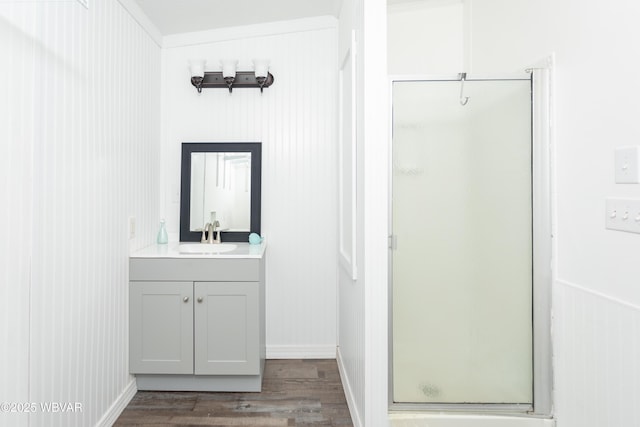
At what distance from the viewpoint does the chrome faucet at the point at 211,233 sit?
2732 millimetres

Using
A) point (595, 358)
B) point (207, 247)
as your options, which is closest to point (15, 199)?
point (207, 247)

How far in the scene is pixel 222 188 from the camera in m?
2.81

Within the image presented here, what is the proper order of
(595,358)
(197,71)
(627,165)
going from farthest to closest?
(197,71) < (595,358) < (627,165)

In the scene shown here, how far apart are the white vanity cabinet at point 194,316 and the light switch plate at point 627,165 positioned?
5.77ft

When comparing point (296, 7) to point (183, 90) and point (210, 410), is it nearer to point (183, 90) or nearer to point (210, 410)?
point (183, 90)

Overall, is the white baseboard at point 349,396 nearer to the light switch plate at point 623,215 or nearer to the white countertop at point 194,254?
the white countertop at point 194,254

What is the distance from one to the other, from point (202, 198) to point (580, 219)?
2.30 metres

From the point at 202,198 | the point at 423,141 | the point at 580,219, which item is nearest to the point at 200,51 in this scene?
the point at 202,198

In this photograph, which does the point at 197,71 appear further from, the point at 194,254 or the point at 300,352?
the point at 300,352

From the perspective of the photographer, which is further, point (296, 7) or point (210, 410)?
point (296, 7)

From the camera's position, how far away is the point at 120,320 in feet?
7.13

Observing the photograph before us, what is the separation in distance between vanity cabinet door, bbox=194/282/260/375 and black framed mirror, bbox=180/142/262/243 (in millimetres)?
607

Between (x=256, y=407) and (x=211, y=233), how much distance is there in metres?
1.19

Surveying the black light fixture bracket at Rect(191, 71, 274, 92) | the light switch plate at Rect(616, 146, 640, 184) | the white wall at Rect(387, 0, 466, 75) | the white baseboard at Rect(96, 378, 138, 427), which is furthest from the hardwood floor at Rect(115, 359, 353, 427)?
the white wall at Rect(387, 0, 466, 75)
